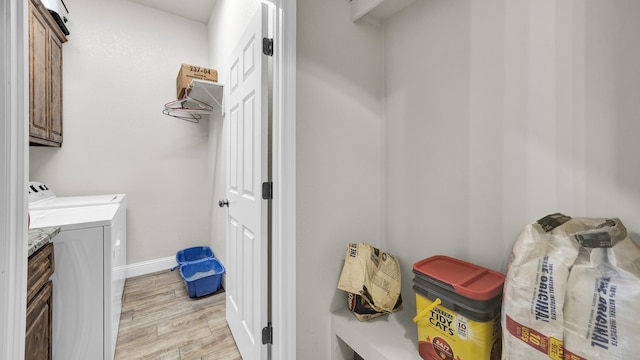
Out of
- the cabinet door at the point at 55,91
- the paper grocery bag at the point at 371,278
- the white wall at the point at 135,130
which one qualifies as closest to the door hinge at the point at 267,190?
the paper grocery bag at the point at 371,278

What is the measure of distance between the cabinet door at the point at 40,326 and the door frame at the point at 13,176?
0.36 meters

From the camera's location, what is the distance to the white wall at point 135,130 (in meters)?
2.56

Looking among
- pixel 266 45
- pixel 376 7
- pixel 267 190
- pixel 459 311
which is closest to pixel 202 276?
pixel 267 190

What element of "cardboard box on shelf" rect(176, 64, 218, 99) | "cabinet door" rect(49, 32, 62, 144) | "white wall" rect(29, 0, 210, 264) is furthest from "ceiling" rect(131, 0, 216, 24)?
"cabinet door" rect(49, 32, 62, 144)

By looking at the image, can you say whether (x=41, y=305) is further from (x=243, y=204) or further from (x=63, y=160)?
(x=63, y=160)

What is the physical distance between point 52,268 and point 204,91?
1.88m

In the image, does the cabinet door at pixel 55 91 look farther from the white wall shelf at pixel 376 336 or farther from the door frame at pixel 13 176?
the white wall shelf at pixel 376 336

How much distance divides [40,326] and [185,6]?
3.17 meters

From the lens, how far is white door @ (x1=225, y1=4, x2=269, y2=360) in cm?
135

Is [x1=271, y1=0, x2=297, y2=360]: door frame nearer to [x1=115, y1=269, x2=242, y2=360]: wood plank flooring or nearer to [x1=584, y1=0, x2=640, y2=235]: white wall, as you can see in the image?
[x1=115, y1=269, x2=242, y2=360]: wood plank flooring

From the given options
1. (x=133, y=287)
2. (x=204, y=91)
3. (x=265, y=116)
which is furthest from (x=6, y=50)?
(x=133, y=287)

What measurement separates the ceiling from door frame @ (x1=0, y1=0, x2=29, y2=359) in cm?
258

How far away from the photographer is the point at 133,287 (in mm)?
2623

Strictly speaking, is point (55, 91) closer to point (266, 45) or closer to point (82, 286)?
point (82, 286)
